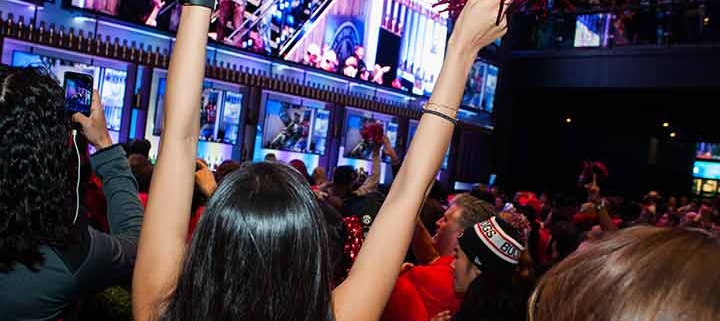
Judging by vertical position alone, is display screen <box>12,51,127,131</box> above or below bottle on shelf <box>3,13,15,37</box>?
below

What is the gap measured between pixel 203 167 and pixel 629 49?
13.3 meters

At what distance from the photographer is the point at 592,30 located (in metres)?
14.5

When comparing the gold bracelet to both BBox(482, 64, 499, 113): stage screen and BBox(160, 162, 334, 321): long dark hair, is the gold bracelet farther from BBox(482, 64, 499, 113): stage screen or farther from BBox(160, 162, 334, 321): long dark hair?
BBox(482, 64, 499, 113): stage screen

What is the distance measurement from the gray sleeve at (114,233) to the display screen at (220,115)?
7.14 metres

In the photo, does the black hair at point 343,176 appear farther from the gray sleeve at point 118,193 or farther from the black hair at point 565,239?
the gray sleeve at point 118,193

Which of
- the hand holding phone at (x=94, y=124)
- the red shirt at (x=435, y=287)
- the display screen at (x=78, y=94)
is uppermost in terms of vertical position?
the display screen at (x=78, y=94)

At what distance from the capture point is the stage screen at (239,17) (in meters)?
7.39

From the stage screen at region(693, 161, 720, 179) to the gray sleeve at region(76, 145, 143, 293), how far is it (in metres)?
20.8

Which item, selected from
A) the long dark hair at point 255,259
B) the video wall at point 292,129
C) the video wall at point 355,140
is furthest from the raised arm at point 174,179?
the video wall at point 355,140

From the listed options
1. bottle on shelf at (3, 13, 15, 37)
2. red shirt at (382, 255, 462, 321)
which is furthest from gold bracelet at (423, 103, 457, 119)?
bottle on shelf at (3, 13, 15, 37)

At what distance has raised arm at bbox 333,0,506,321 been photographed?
1.23 metres

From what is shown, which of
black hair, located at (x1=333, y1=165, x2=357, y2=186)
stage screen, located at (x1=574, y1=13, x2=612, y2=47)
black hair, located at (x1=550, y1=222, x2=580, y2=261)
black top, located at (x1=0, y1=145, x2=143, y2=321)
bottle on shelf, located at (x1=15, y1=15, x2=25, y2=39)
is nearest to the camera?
black top, located at (x1=0, y1=145, x2=143, y2=321)

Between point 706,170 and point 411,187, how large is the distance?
68.1 ft

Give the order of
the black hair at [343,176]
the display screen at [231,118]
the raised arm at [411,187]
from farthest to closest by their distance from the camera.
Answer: the display screen at [231,118], the black hair at [343,176], the raised arm at [411,187]
